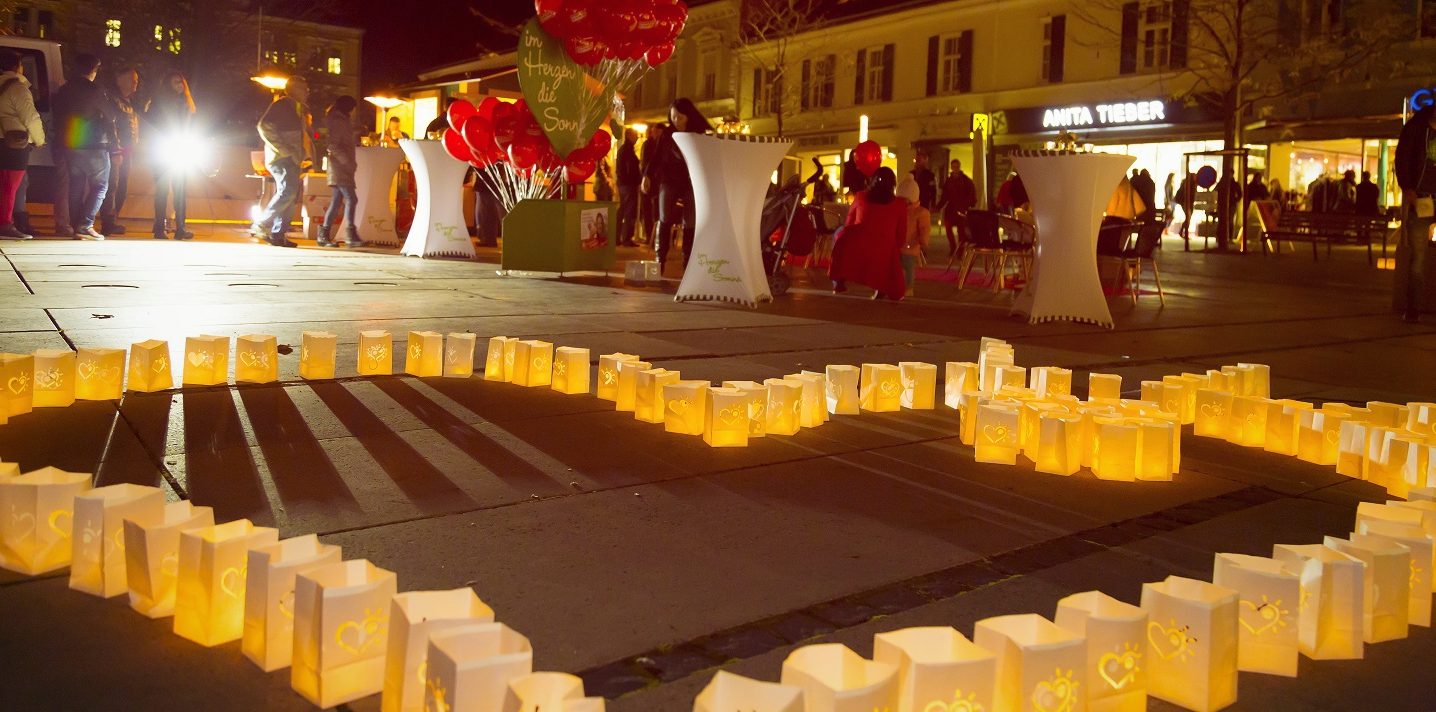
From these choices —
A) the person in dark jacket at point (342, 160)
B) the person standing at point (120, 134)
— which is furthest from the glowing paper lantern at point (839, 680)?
the person standing at point (120, 134)

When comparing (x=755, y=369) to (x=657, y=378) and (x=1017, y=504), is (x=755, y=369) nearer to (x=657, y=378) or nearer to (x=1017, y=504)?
(x=657, y=378)

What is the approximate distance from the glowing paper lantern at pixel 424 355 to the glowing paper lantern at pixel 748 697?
355cm

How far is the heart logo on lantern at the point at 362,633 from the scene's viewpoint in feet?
5.58

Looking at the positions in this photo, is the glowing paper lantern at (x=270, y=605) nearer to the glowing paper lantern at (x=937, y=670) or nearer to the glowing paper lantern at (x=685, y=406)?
the glowing paper lantern at (x=937, y=670)

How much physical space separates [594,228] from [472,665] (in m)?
10.3

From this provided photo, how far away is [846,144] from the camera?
124ft

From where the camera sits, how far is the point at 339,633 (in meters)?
1.69

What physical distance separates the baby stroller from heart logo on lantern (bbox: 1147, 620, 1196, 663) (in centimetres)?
820

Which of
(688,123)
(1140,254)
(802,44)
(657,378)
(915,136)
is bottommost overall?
(657,378)

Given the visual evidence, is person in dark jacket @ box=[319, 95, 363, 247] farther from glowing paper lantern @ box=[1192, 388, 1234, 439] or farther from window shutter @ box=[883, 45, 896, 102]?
window shutter @ box=[883, 45, 896, 102]

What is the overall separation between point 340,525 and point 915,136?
112 feet

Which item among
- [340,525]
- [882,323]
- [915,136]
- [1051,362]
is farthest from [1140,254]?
[915,136]

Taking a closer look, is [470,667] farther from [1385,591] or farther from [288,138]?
[288,138]

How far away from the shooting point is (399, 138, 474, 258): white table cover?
1273 cm
